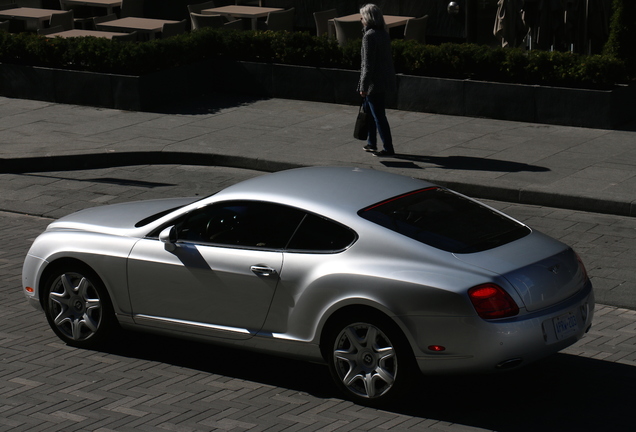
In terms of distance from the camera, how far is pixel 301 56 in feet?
57.2

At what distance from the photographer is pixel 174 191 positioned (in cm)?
1256

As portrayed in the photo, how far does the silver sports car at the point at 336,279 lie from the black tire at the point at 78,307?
0.03 ft

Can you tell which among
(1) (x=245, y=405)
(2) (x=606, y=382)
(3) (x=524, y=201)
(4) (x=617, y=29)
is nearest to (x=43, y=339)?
(1) (x=245, y=405)

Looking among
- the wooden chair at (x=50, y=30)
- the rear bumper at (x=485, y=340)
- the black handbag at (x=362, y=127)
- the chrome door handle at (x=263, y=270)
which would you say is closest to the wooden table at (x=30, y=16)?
the wooden chair at (x=50, y=30)

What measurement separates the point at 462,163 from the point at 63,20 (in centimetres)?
1112

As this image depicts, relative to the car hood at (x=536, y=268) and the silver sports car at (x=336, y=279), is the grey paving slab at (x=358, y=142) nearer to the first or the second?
the car hood at (x=536, y=268)

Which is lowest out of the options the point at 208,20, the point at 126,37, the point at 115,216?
the point at 115,216

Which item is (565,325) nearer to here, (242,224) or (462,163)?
(242,224)

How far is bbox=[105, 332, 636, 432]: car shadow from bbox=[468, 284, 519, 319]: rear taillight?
667 millimetres

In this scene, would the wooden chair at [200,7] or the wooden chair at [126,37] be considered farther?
the wooden chair at [200,7]

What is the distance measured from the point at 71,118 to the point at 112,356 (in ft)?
31.0

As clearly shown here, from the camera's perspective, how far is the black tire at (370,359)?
6.43 meters

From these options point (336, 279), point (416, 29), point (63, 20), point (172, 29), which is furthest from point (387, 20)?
point (336, 279)

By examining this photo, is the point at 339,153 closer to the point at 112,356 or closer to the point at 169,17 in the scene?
the point at 112,356
